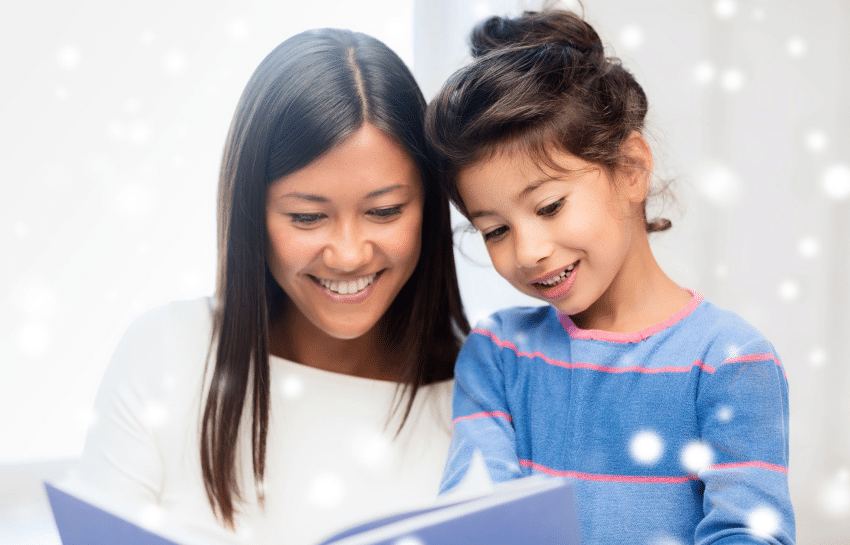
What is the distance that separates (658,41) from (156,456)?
1355 millimetres

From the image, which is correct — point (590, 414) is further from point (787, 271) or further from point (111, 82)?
point (111, 82)

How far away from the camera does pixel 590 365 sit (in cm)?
102

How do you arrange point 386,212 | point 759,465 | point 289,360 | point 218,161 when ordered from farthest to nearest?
1. point 218,161
2. point 289,360
3. point 386,212
4. point 759,465

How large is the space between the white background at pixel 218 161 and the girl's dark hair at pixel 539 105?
542mm

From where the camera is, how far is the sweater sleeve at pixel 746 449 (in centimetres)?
84

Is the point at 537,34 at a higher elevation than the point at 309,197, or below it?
higher

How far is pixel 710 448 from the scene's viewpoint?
917 millimetres

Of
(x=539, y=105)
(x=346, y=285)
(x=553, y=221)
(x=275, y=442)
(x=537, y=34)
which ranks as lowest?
(x=275, y=442)

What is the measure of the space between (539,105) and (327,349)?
1.90 ft

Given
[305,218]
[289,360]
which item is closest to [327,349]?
[289,360]

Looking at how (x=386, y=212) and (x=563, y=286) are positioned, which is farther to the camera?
(x=386, y=212)

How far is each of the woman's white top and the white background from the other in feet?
1.65

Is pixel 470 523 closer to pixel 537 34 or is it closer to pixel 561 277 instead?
pixel 561 277

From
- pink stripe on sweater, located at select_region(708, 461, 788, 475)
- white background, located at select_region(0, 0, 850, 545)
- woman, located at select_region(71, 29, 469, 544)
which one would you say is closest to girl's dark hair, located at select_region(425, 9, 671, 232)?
woman, located at select_region(71, 29, 469, 544)
